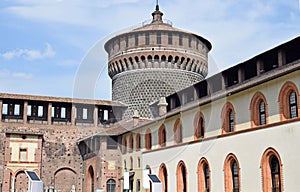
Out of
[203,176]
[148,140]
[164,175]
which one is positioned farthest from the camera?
[148,140]

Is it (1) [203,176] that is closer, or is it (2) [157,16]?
(1) [203,176]

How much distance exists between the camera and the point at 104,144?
1578 inches

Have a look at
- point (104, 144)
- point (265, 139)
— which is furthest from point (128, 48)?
point (265, 139)

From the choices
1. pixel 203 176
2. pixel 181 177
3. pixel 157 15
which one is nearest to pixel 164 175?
pixel 181 177

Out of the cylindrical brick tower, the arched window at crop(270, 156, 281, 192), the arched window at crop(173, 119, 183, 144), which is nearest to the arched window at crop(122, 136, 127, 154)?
the cylindrical brick tower

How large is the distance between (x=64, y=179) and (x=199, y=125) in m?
21.4

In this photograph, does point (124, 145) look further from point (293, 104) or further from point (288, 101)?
point (293, 104)

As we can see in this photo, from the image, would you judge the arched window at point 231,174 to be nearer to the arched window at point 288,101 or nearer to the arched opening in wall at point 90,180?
the arched window at point 288,101

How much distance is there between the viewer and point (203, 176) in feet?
87.7

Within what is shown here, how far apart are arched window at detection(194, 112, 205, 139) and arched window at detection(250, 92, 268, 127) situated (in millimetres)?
5009

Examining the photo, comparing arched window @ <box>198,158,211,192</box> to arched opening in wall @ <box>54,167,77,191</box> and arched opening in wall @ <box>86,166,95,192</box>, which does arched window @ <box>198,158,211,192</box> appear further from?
arched opening in wall @ <box>54,167,77,191</box>

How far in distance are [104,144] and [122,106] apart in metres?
7.33

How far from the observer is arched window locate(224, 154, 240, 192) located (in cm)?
2375

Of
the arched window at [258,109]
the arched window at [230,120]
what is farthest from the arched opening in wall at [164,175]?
the arched window at [258,109]
